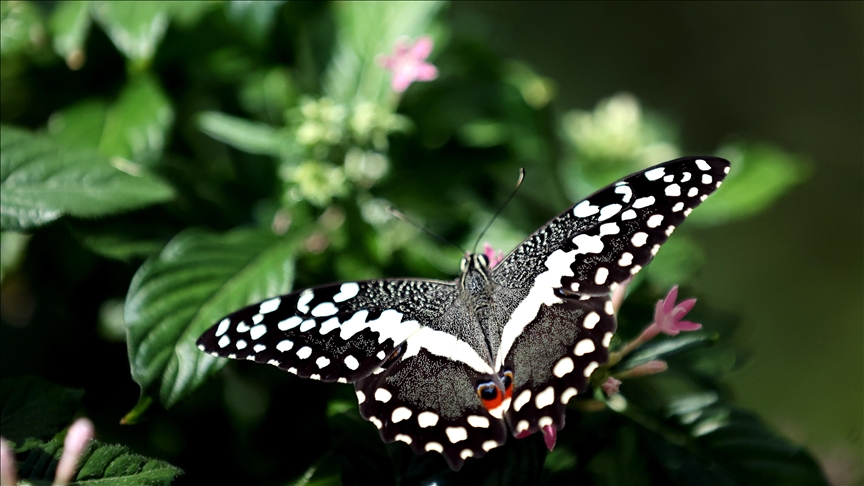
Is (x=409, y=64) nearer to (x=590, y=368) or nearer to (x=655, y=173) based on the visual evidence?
(x=655, y=173)

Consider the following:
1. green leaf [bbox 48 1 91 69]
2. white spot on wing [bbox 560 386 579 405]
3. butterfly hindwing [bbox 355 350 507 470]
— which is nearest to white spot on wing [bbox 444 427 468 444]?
butterfly hindwing [bbox 355 350 507 470]

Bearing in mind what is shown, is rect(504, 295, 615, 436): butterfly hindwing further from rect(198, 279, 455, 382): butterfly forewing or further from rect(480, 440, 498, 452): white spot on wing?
rect(198, 279, 455, 382): butterfly forewing

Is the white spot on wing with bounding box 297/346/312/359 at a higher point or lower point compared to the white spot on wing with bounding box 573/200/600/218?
lower

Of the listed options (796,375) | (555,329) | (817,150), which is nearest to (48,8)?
(555,329)

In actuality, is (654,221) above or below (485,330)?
above

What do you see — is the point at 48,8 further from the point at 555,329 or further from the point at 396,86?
the point at 555,329

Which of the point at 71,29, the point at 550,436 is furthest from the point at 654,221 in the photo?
the point at 71,29

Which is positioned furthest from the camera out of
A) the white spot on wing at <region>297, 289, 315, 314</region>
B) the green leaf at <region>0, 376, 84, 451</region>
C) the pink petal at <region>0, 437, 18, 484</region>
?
the white spot on wing at <region>297, 289, 315, 314</region>
